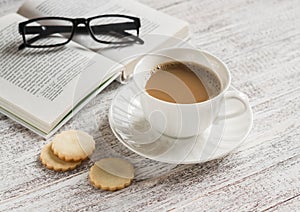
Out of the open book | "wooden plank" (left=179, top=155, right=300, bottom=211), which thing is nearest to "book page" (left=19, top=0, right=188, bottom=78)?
the open book

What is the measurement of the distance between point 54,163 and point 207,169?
30cm

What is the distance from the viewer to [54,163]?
1.10m

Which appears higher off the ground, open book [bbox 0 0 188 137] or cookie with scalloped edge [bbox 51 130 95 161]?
open book [bbox 0 0 188 137]

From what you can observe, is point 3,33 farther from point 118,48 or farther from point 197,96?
point 197,96

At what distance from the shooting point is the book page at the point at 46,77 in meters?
1.20

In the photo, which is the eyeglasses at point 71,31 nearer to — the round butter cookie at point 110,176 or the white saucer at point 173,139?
the white saucer at point 173,139

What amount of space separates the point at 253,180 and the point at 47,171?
40cm

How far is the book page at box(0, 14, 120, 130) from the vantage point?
1.20 m

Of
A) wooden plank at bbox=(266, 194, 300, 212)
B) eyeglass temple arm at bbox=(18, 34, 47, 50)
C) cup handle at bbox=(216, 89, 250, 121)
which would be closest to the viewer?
wooden plank at bbox=(266, 194, 300, 212)

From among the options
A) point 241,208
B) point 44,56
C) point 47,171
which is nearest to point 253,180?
point 241,208

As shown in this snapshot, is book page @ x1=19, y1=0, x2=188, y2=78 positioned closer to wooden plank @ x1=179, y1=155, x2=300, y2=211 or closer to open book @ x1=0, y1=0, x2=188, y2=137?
open book @ x1=0, y1=0, x2=188, y2=137

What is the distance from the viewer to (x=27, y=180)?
1083mm

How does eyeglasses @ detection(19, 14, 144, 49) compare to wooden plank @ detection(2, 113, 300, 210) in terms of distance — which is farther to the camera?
eyeglasses @ detection(19, 14, 144, 49)

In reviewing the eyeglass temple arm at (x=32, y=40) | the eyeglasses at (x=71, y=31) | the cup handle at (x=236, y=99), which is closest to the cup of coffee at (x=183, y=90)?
the cup handle at (x=236, y=99)
